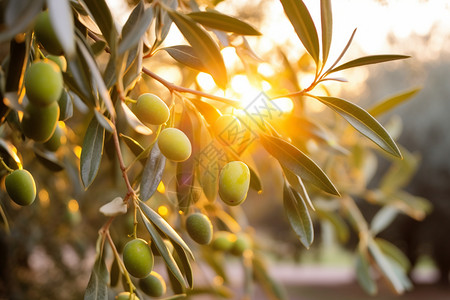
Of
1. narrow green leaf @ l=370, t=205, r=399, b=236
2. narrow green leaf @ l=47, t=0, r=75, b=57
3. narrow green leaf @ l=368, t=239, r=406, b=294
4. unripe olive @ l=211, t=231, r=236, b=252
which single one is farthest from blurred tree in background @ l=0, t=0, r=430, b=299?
narrow green leaf @ l=370, t=205, r=399, b=236

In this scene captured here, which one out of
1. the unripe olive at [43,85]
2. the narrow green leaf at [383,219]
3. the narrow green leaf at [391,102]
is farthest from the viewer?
the narrow green leaf at [383,219]

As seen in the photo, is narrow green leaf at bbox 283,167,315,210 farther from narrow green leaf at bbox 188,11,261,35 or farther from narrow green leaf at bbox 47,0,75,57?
narrow green leaf at bbox 47,0,75,57

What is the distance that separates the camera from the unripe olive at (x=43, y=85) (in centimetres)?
39

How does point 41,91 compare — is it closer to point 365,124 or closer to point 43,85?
point 43,85

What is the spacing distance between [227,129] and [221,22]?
0.14 meters

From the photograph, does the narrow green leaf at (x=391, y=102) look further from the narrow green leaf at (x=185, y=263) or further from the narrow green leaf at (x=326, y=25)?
the narrow green leaf at (x=185, y=263)

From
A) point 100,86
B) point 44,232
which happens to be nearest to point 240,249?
point 100,86

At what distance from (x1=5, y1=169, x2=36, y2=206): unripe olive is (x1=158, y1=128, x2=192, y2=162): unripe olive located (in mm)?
173

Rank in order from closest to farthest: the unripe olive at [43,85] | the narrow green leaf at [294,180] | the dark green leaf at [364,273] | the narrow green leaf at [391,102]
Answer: the unripe olive at [43,85] → the narrow green leaf at [294,180] → the narrow green leaf at [391,102] → the dark green leaf at [364,273]

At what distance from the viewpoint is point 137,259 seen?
557 mm

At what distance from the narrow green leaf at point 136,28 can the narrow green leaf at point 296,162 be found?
21cm

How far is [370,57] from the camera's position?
572 millimetres

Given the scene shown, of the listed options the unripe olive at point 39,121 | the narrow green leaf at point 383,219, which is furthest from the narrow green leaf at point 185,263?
the narrow green leaf at point 383,219

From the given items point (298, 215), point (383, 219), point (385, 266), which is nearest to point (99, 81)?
point (298, 215)
